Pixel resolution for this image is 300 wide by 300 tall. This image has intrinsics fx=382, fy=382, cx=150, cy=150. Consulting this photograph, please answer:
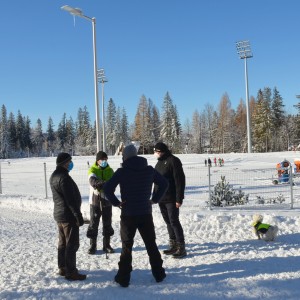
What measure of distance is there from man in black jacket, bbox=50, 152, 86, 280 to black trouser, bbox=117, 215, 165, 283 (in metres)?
0.68

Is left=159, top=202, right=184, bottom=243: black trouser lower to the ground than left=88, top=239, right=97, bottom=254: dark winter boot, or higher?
higher

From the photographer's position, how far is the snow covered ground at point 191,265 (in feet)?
16.1

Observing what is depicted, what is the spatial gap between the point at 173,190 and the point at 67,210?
6.15 feet

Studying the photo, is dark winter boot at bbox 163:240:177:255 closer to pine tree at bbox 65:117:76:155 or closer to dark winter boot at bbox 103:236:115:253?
dark winter boot at bbox 103:236:115:253

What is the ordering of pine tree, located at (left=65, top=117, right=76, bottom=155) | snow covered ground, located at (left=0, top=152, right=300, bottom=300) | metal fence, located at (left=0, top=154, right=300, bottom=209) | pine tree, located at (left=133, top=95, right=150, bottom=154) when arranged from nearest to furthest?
1. snow covered ground, located at (left=0, top=152, right=300, bottom=300)
2. metal fence, located at (left=0, top=154, right=300, bottom=209)
3. pine tree, located at (left=133, top=95, right=150, bottom=154)
4. pine tree, located at (left=65, top=117, right=76, bottom=155)

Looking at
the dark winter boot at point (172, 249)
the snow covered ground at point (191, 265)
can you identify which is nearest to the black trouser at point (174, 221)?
the dark winter boot at point (172, 249)

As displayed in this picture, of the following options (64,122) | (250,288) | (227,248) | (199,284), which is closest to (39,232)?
(227,248)

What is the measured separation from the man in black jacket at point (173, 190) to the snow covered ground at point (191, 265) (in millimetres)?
267

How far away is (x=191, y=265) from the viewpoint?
600 centimetres

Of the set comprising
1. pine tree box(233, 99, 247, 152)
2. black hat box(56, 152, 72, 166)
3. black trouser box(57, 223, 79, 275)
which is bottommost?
black trouser box(57, 223, 79, 275)

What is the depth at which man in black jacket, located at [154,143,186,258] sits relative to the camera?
636 centimetres

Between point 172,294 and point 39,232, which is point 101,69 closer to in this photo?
point 39,232

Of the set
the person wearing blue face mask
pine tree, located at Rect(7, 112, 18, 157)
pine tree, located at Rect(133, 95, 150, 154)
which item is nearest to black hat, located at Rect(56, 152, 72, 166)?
the person wearing blue face mask

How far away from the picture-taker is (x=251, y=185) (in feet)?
65.6
